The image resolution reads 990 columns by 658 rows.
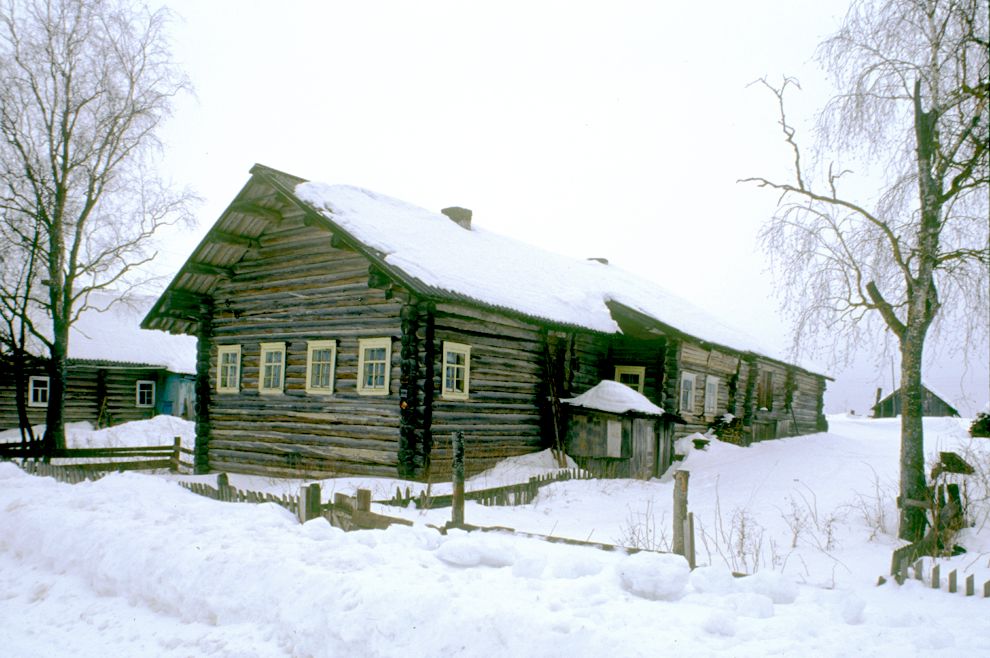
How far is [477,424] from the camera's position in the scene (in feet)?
49.5

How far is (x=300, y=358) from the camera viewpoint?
15.9 metres

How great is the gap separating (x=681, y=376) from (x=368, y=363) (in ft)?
31.5

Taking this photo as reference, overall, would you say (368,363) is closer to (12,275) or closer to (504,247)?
(504,247)

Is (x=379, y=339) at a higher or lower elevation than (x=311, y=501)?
higher

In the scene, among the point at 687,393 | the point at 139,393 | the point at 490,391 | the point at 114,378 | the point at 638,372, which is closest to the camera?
the point at 490,391

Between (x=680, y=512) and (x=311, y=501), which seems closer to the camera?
(x=680, y=512)

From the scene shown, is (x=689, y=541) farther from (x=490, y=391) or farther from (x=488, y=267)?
(x=488, y=267)

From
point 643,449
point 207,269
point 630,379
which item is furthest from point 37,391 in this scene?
point 643,449

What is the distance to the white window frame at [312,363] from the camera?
1513cm

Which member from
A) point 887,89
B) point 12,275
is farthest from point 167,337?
point 887,89

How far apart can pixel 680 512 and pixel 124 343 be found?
2956 centimetres

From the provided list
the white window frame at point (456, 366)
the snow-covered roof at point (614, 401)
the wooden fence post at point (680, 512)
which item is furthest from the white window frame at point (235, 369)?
the wooden fence post at point (680, 512)

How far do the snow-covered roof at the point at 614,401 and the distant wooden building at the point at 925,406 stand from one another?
39.7 metres

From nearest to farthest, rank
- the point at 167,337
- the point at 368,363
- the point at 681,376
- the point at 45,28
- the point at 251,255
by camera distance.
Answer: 1. the point at 368,363
2. the point at 251,255
3. the point at 45,28
4. the point at 681,376
5. the point at 167,337
